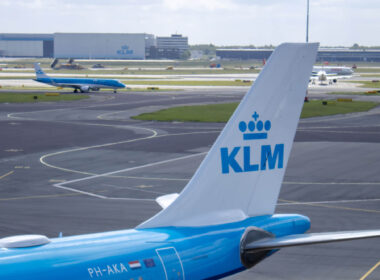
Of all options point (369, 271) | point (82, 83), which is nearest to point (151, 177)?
point (369, 271)

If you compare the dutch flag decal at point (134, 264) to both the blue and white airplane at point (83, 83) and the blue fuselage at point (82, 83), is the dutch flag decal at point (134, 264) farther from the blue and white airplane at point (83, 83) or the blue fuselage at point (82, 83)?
the blue fuselage at point (82, 83)

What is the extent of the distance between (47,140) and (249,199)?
47.5 metres

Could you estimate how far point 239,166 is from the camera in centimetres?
1350

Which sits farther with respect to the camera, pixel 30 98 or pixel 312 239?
pixel 30 98

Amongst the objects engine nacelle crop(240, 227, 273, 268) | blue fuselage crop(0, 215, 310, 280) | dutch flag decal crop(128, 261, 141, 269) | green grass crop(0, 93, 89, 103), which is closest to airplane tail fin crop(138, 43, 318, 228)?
blue fuselage crop(0, 215, 310, 280)

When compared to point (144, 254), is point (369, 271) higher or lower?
lower

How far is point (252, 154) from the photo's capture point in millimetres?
13625

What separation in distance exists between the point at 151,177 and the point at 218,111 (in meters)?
45.8

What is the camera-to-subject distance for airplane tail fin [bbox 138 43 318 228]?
13.2 meters

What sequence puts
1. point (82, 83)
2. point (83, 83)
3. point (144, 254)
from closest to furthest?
point (144, 254) < point (82, 83) < point (83, 83)

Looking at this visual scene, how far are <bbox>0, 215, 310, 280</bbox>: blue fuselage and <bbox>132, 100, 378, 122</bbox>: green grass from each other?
62.6 meters

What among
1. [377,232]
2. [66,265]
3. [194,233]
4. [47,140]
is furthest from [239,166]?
[47,140]

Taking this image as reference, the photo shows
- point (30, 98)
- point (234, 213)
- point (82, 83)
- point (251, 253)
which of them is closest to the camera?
point (251, 253)

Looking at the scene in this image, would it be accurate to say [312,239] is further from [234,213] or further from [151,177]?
[151,177]
